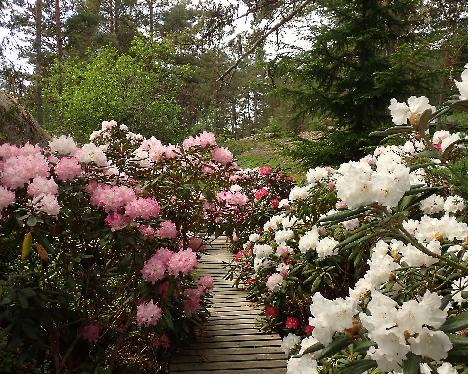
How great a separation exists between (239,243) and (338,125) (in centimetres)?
221

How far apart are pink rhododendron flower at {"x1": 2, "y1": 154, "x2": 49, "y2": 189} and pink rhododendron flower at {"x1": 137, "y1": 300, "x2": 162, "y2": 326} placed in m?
0.87

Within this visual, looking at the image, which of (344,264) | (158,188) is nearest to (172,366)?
(158,188)

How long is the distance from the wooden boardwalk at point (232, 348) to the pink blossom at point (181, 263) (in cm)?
76

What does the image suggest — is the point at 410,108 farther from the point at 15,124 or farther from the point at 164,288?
the point at 15,124

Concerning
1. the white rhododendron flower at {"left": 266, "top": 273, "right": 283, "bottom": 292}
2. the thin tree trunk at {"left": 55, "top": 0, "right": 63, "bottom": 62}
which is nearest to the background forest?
the white rhododendron flower at {"left": 266, "top": 273, "right": 283, "bottom": 292}

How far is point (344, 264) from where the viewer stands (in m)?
3.71

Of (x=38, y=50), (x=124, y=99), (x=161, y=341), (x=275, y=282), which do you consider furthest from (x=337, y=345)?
(x=38, y=50)

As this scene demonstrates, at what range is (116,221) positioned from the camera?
2.20 metres

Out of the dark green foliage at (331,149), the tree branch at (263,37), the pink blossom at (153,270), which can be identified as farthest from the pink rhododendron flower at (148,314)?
the tree branch at (263,37)

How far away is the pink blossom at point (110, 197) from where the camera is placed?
86.5 inches

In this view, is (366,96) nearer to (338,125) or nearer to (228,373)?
(338,125)

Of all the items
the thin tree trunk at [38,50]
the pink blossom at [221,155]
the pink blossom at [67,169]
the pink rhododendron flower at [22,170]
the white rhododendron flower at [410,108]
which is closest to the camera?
the white rhododendron flower at [410,108]

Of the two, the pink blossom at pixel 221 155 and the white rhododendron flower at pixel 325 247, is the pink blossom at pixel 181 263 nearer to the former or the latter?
the pink blossom at pixel 221 155

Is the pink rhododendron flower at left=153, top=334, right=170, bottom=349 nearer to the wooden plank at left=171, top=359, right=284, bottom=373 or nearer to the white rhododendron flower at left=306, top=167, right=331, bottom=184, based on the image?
the wooden plank at left=171, top=359, right=284, bottom=373
